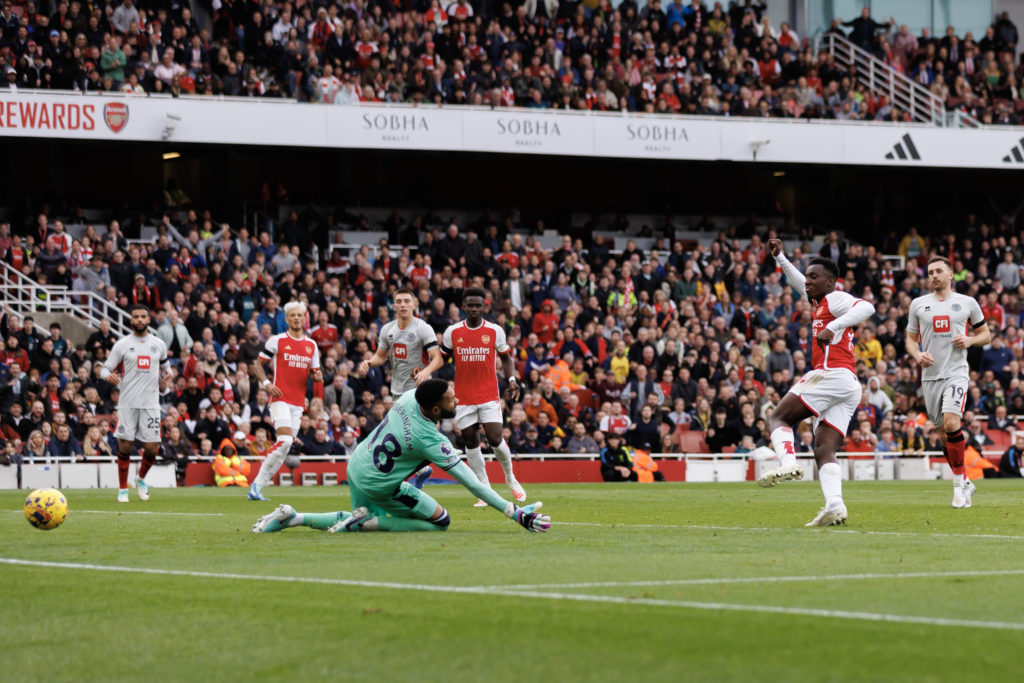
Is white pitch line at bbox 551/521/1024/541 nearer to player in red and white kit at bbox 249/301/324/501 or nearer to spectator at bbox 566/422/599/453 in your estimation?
player in red and white kit at bbox 249/301/324/501

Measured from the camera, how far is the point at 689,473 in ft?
91.5

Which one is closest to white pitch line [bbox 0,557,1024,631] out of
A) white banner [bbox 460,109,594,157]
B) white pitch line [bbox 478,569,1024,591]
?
white pitch line [bbox 478,569,1024,591]

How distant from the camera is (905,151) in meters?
39.0

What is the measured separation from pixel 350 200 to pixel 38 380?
15.4m

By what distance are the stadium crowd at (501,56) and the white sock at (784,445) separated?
22.4 meters

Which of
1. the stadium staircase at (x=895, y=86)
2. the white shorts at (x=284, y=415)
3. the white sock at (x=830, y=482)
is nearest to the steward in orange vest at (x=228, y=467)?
the white shorts at (x=284, y=415)

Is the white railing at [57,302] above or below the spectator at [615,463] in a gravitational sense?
above

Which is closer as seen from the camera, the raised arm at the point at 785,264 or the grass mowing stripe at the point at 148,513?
the raised arm at the point at 785,264

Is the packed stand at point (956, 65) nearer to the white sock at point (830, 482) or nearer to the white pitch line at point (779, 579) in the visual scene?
the white sock at point (830, 482)

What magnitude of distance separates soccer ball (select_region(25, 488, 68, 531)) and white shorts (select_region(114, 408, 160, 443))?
7360 mm

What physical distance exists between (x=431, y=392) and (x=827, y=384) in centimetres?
360

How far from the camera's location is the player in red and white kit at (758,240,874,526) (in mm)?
12820

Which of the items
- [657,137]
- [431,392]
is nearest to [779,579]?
[431,392]

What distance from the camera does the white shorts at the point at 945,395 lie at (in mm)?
15805
